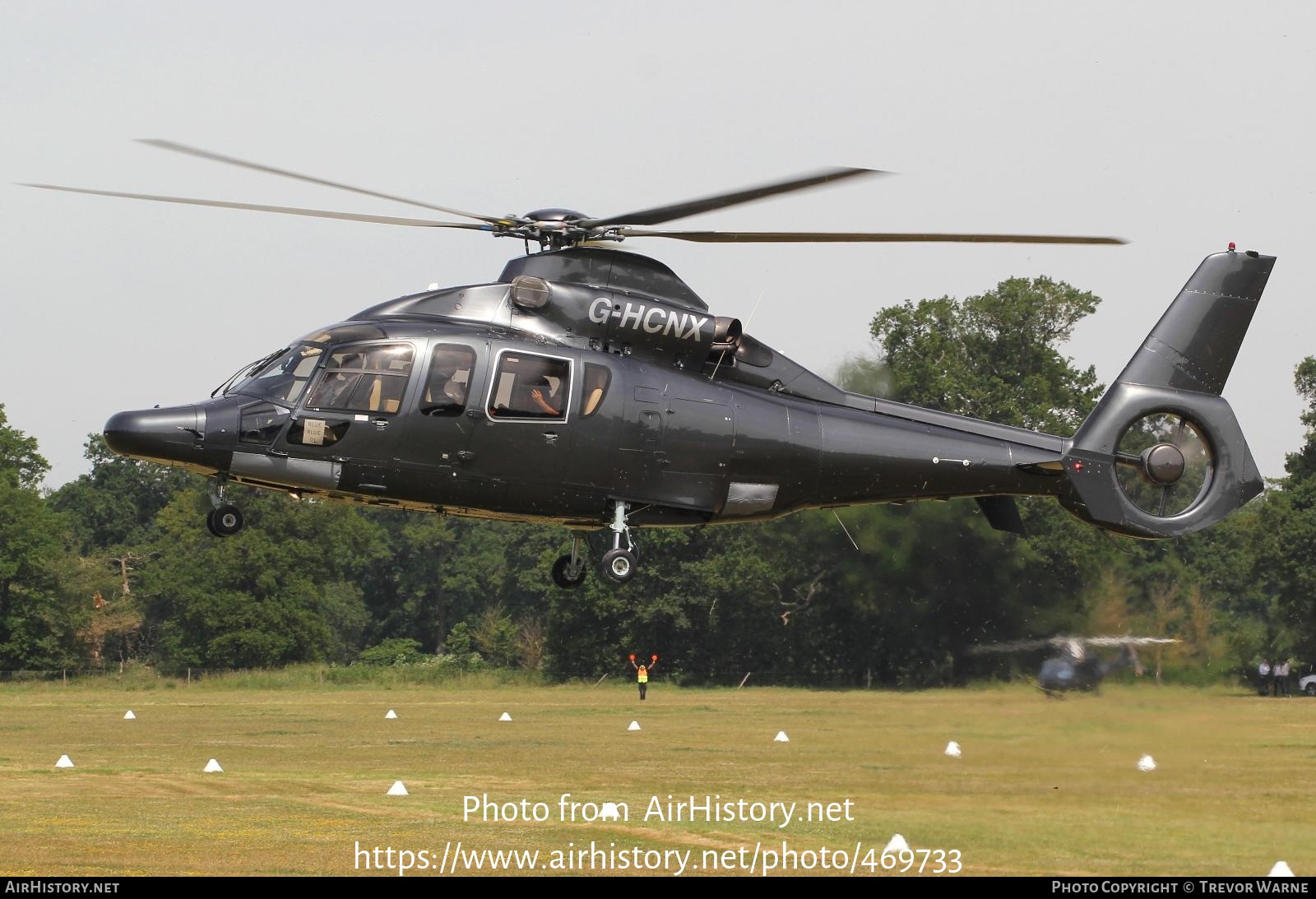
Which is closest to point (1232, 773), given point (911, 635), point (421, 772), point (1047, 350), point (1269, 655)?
point (1269, 655)

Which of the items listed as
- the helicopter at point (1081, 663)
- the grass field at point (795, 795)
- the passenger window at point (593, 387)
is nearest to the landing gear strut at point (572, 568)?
the passenger window at point (593, 387)

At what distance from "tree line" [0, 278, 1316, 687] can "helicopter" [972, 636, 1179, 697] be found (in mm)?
253

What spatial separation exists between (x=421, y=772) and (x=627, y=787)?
14.4 feet

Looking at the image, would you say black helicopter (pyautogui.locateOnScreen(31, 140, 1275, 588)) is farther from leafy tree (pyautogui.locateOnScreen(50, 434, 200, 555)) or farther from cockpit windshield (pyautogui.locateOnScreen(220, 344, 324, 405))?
leafy tree (pyautogui.locateOnScreen(50, 434, 200, 555))

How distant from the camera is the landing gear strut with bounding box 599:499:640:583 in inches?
672

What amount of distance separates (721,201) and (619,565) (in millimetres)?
3917

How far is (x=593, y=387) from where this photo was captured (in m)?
17.4

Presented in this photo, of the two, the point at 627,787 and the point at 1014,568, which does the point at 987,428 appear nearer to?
the point at 1014,568

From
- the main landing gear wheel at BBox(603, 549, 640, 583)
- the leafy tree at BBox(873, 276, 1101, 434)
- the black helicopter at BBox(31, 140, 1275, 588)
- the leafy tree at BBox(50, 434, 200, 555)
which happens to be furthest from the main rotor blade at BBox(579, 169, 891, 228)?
the leafy tree at BBox(50, 434, 200, 555)

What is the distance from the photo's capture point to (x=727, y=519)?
18469 millimetres

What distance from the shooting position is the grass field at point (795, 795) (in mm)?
17625

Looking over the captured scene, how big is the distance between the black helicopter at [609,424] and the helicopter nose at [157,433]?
0.03 meters

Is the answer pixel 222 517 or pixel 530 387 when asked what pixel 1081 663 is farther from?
pixel 222 517

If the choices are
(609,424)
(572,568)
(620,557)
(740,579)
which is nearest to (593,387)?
(609,424)
